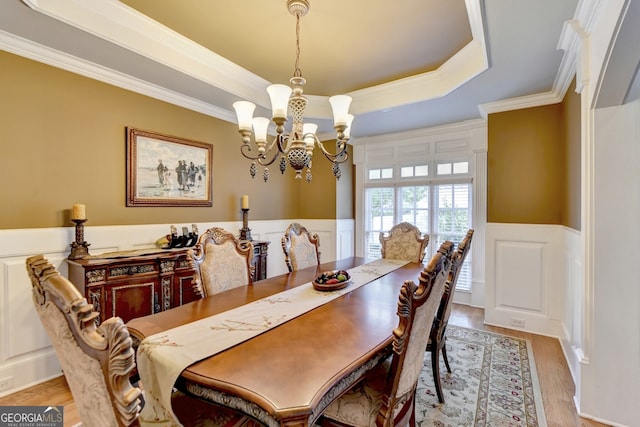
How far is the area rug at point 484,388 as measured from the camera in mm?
1882

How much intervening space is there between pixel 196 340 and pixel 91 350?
541 millimetres

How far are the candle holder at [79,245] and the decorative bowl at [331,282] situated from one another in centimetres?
186

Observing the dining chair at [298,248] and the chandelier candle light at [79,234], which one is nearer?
the chandelier candle light at [79,234]

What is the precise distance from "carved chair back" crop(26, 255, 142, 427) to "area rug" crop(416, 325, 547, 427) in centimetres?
174

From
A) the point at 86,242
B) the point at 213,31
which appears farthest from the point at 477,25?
the point at 86,242

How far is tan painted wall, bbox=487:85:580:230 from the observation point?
307 cm

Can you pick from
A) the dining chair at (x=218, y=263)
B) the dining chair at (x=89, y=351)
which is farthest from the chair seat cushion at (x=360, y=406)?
the dining chair at (x=218, y=263)

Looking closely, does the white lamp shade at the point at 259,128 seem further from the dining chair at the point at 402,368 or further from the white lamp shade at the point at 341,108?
the dining chair at the point at 402,368

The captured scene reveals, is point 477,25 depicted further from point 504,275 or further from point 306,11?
point 504,275

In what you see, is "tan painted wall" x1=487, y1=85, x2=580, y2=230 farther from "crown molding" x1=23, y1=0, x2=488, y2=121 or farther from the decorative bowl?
the decorative bowl

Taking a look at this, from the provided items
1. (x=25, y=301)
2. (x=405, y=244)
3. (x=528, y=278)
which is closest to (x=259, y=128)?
(x=405, y=244)

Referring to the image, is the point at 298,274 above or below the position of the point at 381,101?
below

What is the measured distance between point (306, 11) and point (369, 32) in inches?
24.0

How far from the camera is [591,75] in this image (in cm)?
188
